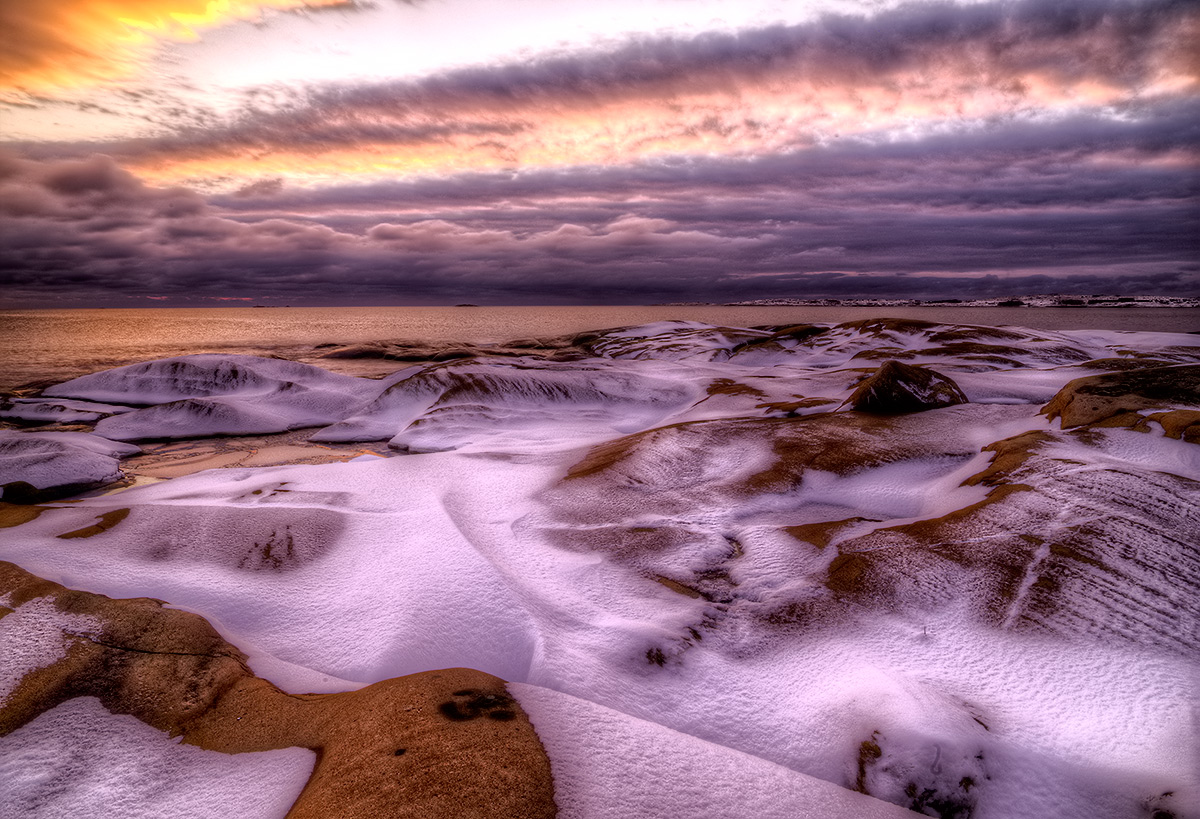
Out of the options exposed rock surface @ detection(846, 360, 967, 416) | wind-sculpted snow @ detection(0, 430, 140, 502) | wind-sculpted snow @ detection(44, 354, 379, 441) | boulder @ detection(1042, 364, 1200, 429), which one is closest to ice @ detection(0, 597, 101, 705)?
wind-sculpted snow @ detection(0, 430, 140, 502)

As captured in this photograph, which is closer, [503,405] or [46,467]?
[46,467]

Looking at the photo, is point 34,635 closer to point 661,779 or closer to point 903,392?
point 661,779

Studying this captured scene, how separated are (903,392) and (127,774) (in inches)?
401

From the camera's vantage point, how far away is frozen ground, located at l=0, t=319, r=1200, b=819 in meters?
2.92

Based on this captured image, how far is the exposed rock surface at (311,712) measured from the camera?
247 centimetres

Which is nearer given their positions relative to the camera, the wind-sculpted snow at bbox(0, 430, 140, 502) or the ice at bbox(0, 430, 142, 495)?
the wind-sculpted snow at bbox(0, 430, 140, 502)

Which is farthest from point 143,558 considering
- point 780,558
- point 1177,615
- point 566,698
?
point 1177,615

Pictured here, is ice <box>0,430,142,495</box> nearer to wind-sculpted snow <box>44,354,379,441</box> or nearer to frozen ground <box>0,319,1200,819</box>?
frozen ground <box>0,319,1200,819</box>

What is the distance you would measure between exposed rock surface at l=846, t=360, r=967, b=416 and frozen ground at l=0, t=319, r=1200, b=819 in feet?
0.24

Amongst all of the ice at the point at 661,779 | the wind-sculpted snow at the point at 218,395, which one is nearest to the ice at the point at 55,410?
the wind-sculpted snow at the point at 218,395

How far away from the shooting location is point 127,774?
2.87m

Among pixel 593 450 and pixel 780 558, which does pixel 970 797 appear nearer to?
pixel 780 558

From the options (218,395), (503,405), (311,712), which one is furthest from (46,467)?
(218,395)

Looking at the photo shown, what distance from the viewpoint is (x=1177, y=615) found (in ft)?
12.5
